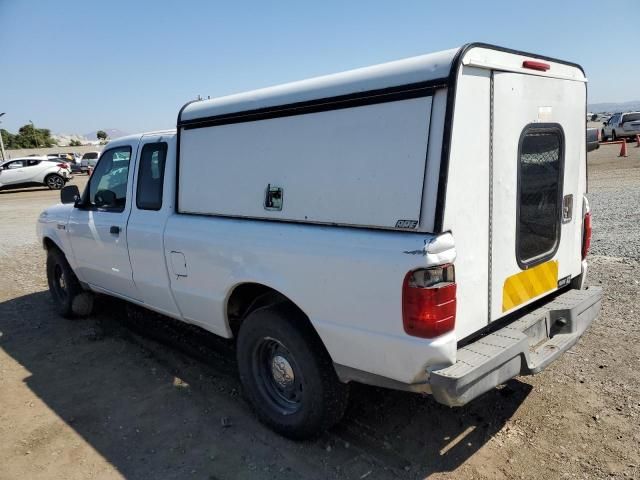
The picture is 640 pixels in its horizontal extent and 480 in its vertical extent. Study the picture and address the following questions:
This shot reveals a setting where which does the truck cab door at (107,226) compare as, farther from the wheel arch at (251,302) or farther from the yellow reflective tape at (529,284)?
the yellow reflective tape at (529,284)

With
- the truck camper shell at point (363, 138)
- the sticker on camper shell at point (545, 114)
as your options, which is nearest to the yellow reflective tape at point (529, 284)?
the truck camper shell at point (363, 138)

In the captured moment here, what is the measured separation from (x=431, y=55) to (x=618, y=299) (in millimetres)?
4048

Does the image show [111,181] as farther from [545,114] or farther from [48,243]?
[545,114]

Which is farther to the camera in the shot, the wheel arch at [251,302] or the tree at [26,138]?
the tree at [26,138]

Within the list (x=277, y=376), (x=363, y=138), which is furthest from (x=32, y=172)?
(x=363, y=138)

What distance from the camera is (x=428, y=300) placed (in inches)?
96.2

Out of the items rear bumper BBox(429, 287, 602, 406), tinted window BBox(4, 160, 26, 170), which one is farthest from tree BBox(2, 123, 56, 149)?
rear bumper BBox(429, 287, 602, 406)

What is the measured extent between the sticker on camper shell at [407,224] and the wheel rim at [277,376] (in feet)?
3.92

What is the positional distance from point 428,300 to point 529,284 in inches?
43.0

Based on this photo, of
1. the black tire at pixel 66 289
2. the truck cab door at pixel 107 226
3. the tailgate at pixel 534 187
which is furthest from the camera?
the black tire at pixel 66 289

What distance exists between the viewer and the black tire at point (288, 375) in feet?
10.0

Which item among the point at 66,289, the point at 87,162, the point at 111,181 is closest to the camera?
the point at 111,181

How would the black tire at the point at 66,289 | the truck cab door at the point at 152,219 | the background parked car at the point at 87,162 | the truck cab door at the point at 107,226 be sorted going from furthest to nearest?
1. the background parked car at the point at 87,162
2. the black tire at the point at 66,289
3. the truck cab door at the point at 107,226
4. the truck cab door at the point at 152,219

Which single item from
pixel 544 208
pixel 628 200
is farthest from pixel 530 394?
pixel 628 200
